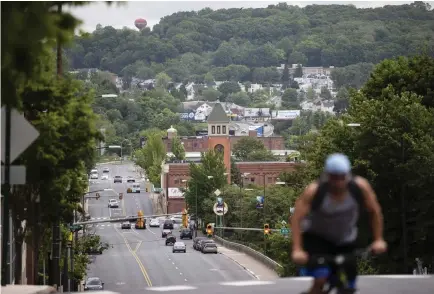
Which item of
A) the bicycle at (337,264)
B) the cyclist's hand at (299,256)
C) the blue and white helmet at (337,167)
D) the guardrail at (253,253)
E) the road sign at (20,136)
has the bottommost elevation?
the guardrail at (253,253)

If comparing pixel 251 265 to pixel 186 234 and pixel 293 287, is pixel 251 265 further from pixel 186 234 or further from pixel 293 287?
pixel 293 287

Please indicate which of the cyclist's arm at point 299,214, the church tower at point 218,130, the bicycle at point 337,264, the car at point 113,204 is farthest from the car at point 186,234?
the cyclist's arm at point 299,214

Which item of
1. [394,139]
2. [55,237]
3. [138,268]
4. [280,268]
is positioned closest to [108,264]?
[138,268]

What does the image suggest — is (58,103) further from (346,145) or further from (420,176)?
(346,145)

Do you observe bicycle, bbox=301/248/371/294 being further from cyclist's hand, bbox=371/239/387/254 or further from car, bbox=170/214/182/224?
car, bbox=170/214/182/224

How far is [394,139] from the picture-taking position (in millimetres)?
55562

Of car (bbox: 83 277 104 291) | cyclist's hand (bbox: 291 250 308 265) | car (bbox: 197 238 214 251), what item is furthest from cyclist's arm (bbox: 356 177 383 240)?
car (bbox: 197 238 214 251)

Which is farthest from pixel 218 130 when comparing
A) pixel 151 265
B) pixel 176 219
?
pixel 151 265

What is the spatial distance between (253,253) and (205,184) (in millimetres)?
43198

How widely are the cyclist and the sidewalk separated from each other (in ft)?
194

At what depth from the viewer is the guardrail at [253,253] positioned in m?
82.9

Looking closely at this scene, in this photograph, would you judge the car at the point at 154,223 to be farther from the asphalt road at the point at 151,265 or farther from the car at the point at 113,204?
the car at the point at 113,204

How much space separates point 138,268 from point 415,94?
3731cm

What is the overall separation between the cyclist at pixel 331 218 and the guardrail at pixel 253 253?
61452 mm
